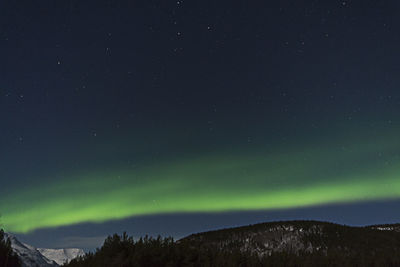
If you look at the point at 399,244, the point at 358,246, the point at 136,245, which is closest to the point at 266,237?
the point at 358,246

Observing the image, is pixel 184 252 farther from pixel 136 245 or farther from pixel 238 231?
pixel 238 231

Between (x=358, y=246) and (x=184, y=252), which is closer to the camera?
(x=184, y=252)

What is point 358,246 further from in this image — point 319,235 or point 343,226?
point 343,226

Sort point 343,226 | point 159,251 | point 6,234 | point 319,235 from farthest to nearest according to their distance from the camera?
point 343,226
point 319,235
point 6,234
point 159,251

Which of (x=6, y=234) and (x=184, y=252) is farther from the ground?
(x=6, y=234)

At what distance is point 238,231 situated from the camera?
120 ft

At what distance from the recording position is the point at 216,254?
10344mm

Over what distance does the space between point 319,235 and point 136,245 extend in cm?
2703

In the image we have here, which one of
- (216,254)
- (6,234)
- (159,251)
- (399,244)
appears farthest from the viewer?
(399,244)

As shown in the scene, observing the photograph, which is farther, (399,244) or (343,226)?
(343,226)

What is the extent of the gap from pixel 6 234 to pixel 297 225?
2969 cm

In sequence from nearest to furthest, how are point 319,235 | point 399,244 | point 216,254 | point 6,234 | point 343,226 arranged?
point 216,254 < point 6,234 < point 399,244 < point 319,235 < point 343,226

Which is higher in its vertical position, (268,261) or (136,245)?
(136,245)

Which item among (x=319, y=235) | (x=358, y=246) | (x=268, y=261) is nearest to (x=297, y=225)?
(x=319, y=235)
